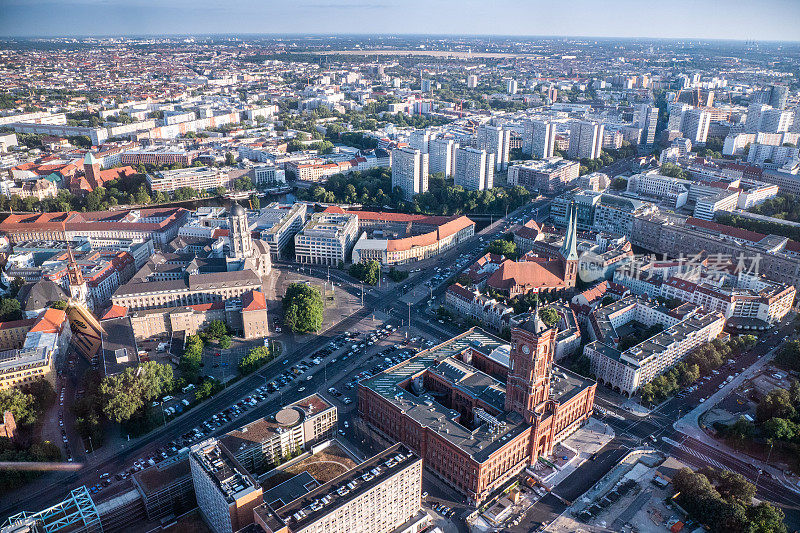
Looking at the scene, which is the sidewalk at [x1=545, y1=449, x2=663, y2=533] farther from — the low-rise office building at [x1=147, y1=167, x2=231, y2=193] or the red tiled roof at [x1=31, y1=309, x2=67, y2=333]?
the low-rise office building at [x1=147, y1=167, x2=231, y2=193]

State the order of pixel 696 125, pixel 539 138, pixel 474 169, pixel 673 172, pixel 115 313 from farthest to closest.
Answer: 1. pixel 696 125
2. pixel 539 138
3. pixel 673 172
4. pixel 474 169
5. pixel 115 313

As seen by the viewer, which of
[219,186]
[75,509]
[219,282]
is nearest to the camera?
[75,509]

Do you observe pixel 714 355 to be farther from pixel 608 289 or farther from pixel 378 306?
pixel 378 306

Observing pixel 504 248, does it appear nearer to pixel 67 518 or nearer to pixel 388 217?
pixel 388 217

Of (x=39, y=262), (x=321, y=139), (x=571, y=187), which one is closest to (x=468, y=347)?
(x=39, y=262)

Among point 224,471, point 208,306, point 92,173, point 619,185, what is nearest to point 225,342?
point 208,306

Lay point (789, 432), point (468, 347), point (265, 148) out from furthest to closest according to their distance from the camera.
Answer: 1. point (265, 148)
2. point (468, 347)
3. point (789, 432)
